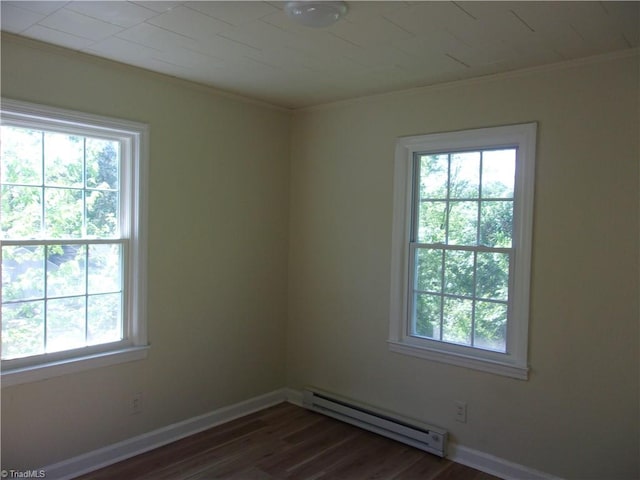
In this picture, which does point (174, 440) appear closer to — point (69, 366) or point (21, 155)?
point (69, 366)

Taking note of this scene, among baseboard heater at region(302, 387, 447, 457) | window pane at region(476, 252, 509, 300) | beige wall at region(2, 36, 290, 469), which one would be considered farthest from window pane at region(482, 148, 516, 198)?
beige wall at region(2, 36, 290, 469)

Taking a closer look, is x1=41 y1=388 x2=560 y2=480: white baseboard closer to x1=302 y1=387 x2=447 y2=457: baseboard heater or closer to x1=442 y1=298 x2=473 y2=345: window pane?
Answer: x1=302 y1=387 x2=447 y2=457: baseboard heater

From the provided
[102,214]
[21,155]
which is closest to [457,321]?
[102,214]

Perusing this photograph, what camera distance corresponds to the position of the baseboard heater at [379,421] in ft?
10.6

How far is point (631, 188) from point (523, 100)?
0.80m

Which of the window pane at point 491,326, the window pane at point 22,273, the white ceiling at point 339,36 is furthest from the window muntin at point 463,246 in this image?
the window pane at point 22,273

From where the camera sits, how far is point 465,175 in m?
3.25

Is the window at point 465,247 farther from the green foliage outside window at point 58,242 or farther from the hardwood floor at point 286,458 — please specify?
the green foliage outside window at point 58,242

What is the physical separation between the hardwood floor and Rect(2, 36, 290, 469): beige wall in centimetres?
24

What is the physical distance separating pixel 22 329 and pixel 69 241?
0.55 meters

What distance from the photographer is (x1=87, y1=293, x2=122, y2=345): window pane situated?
9.93 ft

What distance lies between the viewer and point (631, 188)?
2596mm

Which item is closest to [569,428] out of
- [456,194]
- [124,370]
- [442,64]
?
[456,194]

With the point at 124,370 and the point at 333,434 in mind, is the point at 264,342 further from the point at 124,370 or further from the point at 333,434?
the point at 124,370
